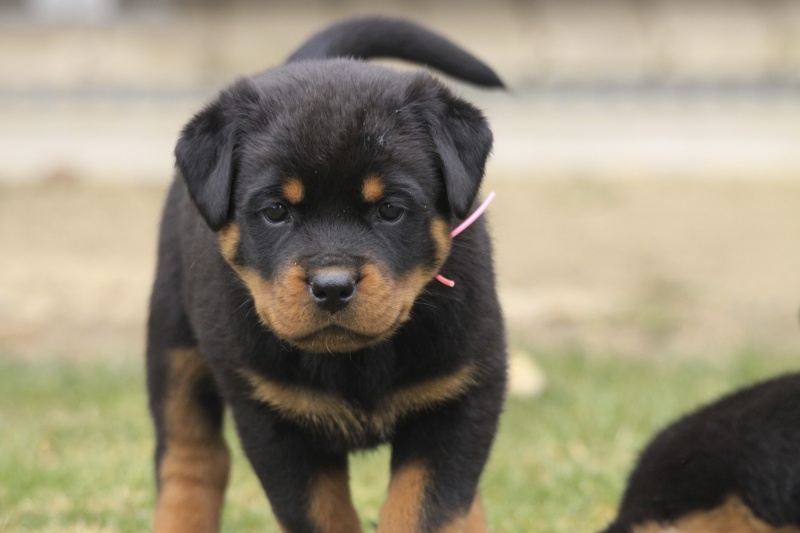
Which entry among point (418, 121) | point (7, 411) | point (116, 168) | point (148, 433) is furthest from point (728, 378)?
point (116, 168)

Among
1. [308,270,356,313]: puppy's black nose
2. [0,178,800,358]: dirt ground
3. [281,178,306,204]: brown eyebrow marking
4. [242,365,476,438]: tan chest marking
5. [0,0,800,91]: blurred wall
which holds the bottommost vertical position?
[0,178,800,358]: dirt ground

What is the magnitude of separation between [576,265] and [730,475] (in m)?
5.72

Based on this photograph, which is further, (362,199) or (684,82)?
(684,82)

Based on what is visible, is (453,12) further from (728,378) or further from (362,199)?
(362,199)

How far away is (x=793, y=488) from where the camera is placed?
12.6ft

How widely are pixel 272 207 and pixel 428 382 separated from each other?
63 cm

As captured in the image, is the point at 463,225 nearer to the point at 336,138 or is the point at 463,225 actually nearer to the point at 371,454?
the point at 336,138

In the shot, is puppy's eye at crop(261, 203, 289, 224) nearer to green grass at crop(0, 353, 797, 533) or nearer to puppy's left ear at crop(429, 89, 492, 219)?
puppy's left ear at crop(429, 89, 492, 219)

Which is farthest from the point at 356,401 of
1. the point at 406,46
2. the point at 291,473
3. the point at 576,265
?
the point at 576,265

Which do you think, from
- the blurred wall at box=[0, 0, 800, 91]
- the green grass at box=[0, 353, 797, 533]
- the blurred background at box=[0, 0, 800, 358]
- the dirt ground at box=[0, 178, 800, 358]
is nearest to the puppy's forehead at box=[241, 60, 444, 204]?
the green grass at box=[0, 353, 797, 533]

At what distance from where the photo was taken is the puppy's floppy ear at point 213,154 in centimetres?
346

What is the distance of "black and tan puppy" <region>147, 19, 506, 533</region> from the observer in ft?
10.8

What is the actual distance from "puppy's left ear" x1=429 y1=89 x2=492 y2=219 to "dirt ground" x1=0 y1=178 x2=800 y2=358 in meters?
4.68

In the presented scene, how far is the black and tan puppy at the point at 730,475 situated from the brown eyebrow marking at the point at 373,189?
1.42 metres
